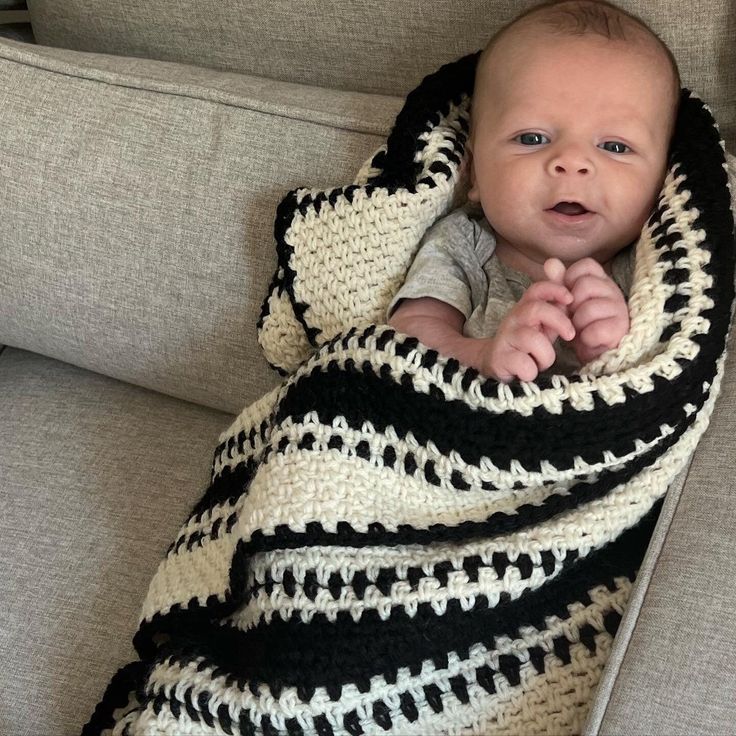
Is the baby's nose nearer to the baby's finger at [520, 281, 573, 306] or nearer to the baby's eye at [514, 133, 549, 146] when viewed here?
the baby's eye at [514, 133, 549, 146]

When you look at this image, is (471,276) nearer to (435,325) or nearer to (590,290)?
(435,325)

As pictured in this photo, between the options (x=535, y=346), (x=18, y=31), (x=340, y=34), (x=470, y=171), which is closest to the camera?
(x=535, y=346)

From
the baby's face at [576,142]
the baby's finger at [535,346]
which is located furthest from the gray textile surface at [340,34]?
the baby's finger at [535,346]

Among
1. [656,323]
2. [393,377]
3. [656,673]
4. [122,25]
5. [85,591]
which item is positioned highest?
[122,25]

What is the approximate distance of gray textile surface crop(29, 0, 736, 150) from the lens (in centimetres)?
107

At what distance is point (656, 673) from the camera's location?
0.73 meters

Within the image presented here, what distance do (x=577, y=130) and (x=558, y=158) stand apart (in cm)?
4

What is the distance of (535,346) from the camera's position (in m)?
0.85

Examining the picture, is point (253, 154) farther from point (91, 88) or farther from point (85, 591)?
point (85, 591)

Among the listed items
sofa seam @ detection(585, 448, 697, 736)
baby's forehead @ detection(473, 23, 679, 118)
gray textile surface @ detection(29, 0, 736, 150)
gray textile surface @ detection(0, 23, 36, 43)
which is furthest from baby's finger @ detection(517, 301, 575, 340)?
gray textile surface @ detection(0, 23, 36, 43)

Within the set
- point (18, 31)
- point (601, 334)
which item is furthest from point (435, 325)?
point (18, 31)

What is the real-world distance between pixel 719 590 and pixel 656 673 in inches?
3.5

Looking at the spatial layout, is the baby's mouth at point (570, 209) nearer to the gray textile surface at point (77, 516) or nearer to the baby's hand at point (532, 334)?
the baby's hand at point (532, 334)

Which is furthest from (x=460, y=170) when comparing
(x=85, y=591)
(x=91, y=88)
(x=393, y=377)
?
(x=85, y=591)
